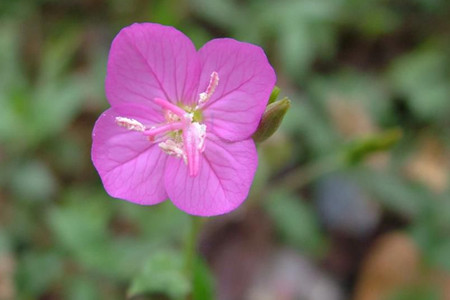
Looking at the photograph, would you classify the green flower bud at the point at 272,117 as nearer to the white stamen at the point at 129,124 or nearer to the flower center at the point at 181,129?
the flower center at the point at 181,129

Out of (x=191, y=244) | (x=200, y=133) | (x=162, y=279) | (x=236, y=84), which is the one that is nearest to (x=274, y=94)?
(x=236, y=84)

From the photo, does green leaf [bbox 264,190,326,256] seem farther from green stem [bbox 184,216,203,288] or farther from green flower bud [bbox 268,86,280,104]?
green flower bud [bbox 268,86,280,104]

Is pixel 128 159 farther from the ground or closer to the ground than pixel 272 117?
closer to the ground

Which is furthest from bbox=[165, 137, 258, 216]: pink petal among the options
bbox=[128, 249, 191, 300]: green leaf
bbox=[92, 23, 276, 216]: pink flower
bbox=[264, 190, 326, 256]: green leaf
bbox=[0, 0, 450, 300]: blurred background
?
bbox=[264, 190, 326, 256]: green leaf

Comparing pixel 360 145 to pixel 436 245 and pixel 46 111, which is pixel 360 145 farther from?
pixel 46 111

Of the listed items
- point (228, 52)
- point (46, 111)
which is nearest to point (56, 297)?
point (46, 111)

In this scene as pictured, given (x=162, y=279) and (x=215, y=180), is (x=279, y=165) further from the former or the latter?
(x=215, y=180)
